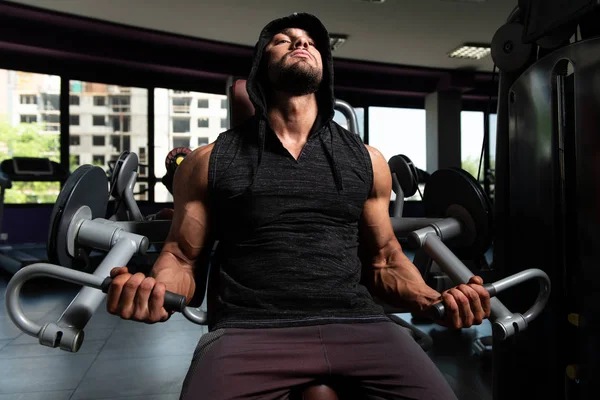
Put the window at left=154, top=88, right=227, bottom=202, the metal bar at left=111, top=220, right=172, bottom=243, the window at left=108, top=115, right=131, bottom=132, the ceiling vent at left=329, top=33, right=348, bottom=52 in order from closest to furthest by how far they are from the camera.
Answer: the metal bar at left=111, top=220, right=172, bottom=243 → the ceiling vent at left=329, top=33, right=348, bottom=52 → the window at left=154, top=88, right=227, bottom=202 → the window at left=108, top=115, right=131, bottom=132

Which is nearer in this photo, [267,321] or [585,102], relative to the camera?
[267,321]

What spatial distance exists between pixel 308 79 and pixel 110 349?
1.70m

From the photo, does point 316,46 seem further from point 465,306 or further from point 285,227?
point 465,306

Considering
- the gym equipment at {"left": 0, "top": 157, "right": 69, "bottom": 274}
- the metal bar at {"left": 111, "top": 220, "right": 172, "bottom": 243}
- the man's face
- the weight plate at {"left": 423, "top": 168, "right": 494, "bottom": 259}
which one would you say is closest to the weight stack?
the weight plate at {"left": 423, "top": 168, "right": 494, "bottom": 259}

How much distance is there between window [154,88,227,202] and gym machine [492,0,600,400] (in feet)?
14.8

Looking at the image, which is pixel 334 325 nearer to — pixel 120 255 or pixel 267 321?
pixel 267 321

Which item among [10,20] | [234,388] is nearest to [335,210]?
[234,388]

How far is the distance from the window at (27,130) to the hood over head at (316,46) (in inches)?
184

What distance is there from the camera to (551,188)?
1107mm

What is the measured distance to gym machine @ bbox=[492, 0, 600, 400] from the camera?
99 cm

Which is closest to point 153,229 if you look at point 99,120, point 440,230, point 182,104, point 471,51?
point 440,230

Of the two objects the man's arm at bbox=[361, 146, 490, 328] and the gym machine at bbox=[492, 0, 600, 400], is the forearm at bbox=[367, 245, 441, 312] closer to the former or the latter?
the man's arm at bbox=[361, 146, 490, 328]

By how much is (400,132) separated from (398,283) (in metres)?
6.23

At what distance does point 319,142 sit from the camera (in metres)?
1.05
